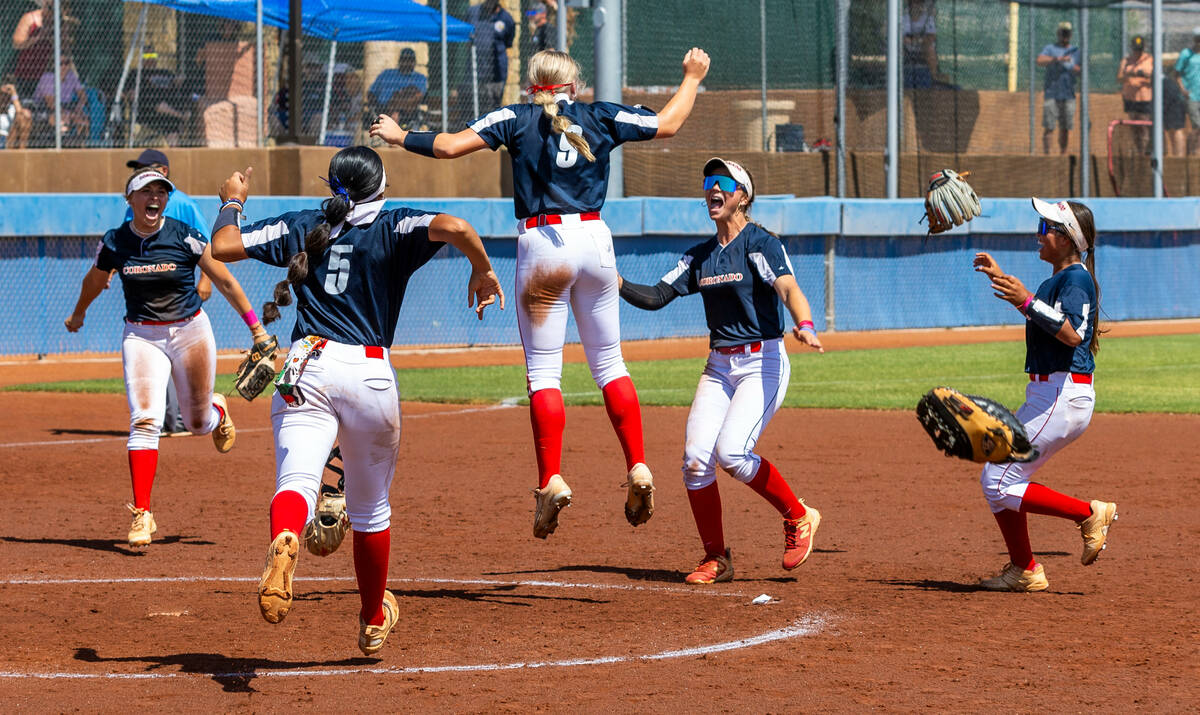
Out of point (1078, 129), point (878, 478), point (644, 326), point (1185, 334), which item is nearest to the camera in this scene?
point (878, 478)

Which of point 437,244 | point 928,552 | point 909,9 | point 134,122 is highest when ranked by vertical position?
point 909,9

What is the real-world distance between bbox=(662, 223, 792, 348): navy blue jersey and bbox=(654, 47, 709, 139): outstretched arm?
2.61ft

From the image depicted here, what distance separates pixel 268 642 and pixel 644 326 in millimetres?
19026

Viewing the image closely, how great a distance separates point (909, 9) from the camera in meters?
29.5

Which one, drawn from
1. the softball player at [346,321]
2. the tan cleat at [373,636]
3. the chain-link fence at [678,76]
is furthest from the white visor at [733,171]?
the chain-link fence at [678,76]

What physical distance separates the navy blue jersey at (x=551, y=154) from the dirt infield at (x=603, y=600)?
1.96 metres

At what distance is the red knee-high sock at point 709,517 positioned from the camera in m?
8.09

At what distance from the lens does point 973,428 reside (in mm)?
6934

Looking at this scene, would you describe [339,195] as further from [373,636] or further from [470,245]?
[373,636]

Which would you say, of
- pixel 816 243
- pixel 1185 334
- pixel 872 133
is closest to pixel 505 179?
pixel 816 243

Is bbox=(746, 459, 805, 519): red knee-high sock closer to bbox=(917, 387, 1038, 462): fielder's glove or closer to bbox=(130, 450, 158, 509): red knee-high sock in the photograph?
bbox=(917, 387, 1038, 462): fielder's glove

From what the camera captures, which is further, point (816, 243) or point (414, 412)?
point (816, 243)

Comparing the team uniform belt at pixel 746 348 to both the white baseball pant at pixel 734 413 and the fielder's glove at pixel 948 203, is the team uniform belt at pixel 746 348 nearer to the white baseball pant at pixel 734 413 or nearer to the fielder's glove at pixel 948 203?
the white baseball pant at pixel 734 413

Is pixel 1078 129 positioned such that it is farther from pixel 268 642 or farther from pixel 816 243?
pixel 268 642
